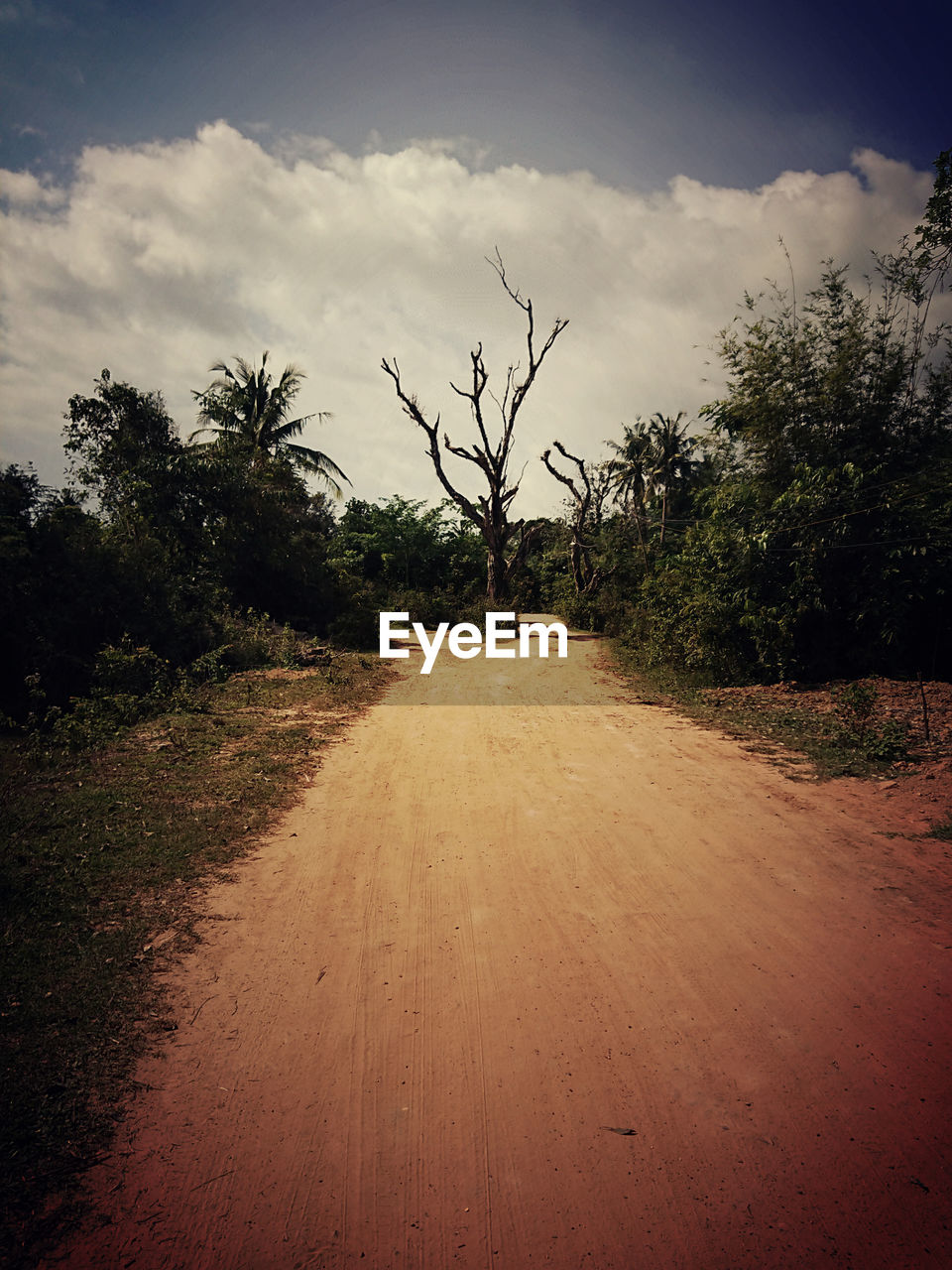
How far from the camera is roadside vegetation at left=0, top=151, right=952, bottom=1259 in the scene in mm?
3482

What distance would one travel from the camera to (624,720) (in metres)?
9.27

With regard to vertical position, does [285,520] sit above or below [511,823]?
above

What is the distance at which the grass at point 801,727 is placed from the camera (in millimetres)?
6996

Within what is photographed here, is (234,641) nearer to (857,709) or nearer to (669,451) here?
(857,709)

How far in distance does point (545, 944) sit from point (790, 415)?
1207 cm

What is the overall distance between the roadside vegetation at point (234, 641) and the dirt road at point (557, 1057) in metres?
0.52

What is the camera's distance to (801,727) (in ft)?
27.3

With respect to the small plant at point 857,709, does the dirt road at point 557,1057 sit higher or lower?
lower

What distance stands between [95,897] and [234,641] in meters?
9.36

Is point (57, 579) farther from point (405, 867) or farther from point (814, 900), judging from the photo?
point (814, 900)

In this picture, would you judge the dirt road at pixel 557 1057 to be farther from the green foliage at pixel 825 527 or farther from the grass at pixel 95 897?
the green foliage at pixel 825 527

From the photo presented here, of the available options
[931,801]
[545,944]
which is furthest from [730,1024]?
[931,801]

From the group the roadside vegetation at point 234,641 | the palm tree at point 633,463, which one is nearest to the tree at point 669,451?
the palm tree at point 633,463

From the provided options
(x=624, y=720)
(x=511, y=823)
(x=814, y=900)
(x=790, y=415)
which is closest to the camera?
(x=814, y=900)
